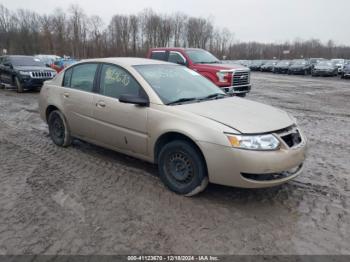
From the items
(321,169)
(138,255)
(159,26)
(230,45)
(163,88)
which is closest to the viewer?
(138,255)

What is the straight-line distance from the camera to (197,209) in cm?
346

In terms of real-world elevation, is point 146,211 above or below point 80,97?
below

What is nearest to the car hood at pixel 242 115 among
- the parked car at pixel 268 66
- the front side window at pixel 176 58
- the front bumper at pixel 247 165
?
the front bumper at pixel 247 165

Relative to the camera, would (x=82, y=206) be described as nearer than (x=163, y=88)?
Yes

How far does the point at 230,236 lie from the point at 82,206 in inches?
68.2

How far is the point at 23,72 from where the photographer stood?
1342cm

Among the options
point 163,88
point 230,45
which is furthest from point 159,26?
point 163,88

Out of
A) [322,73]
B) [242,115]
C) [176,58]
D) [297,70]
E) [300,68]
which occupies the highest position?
[176,58]

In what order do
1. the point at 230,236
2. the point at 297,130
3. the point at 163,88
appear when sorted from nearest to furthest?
the point at 230,236 < the point at 297,130 < the point at 163,88

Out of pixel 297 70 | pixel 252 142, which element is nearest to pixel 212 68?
pixel 252 142

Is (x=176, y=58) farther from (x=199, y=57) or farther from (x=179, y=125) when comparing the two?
(x=179, y=125)

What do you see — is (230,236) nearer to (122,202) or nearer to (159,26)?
(122,202)

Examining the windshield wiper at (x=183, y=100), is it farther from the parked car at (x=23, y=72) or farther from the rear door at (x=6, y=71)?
the rear door at (x=6, y=71)

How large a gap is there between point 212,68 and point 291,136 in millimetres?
7067
